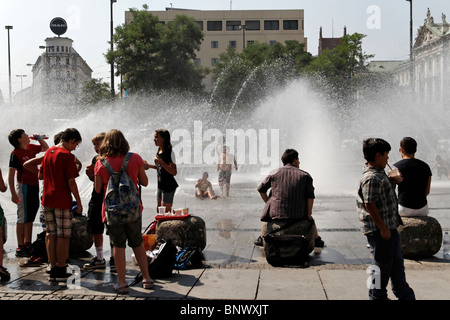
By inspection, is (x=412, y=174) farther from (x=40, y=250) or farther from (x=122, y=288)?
(x=40, y=250)

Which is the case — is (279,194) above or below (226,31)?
below

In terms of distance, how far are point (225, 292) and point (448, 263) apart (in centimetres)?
315

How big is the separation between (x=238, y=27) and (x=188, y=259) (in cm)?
9286

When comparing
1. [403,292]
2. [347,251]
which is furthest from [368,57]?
[403,292]

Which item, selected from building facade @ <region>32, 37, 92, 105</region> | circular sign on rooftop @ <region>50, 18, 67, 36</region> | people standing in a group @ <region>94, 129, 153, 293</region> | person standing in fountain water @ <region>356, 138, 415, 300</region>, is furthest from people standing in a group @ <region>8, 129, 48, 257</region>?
building facade @ <region>32, 37, 92, 105</region>

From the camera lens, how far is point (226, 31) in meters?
96.7

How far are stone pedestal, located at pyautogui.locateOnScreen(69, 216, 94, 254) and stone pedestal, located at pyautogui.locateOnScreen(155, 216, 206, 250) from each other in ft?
3.67

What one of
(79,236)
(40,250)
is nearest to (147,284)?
(40,250)

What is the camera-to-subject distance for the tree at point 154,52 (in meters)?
42.5

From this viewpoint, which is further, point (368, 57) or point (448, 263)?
point (368, 57)

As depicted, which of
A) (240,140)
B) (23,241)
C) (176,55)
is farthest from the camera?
(176,55)

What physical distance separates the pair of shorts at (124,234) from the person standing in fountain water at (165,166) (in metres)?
1.96

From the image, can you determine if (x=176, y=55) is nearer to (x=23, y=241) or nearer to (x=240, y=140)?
(x=240, y=140)

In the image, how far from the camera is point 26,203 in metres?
7.46
